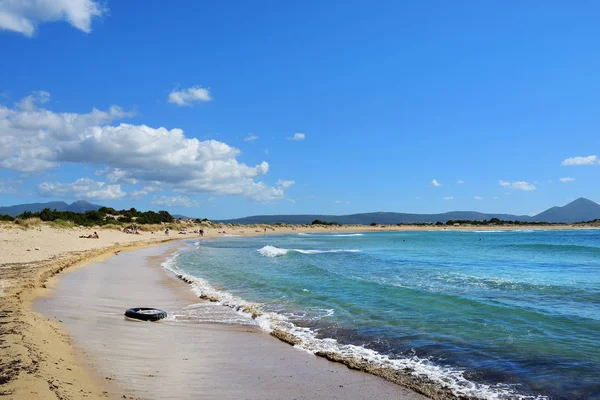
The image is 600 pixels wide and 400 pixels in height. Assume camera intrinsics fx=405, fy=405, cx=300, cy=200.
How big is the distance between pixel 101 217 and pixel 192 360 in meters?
61.2

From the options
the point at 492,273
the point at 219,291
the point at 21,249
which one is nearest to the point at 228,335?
the point at 219,291

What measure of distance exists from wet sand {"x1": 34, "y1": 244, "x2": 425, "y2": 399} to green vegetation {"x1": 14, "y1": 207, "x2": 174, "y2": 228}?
3349 centimetres

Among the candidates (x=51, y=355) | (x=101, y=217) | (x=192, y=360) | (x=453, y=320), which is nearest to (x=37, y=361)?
(x=51, y=355)

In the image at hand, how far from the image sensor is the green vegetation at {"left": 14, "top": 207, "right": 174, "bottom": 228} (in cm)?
4716

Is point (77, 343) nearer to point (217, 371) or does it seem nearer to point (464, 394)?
point (217, 371)

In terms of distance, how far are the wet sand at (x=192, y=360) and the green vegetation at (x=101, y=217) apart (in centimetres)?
3349

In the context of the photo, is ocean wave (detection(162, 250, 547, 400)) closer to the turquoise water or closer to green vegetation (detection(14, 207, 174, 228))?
the turquoise water

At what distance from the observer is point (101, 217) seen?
202 feet

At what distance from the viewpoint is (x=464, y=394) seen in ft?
20.0

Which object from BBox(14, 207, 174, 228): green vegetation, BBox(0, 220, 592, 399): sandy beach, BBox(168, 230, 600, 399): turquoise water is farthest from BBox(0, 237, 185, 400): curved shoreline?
BBox(14, 207, 174, 228): green vegetation

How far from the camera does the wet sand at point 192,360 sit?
5.80 meters

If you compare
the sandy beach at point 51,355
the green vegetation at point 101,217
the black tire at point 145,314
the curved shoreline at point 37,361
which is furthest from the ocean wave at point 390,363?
the green vegetation at point 101,217

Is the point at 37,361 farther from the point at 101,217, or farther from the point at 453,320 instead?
the point at 101,217

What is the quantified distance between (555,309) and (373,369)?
8.04 m
